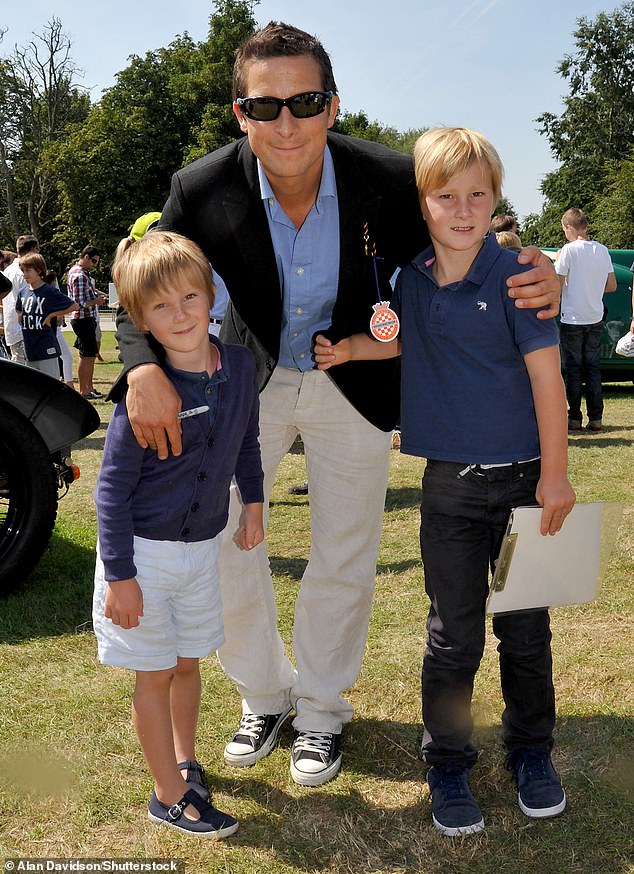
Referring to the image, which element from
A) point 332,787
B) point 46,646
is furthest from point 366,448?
point 46,646

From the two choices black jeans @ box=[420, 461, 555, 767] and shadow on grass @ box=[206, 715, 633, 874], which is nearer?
shadow on grass @ box=[206, 715, 633, 874]

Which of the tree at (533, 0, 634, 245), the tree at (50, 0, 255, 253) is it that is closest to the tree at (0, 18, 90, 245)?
the tree at (50, 0, 255, 253)

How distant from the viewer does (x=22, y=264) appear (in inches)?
353

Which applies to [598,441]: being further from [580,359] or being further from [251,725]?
[251,725]

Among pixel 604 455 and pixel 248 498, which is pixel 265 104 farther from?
pixel 604 455

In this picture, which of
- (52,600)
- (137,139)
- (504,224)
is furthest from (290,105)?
(137,139)

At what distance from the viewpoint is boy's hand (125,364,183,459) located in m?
2.29

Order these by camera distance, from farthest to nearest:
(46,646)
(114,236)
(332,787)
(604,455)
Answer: (114,236), (604,455), (46,646), (332,787)

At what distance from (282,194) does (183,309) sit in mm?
543

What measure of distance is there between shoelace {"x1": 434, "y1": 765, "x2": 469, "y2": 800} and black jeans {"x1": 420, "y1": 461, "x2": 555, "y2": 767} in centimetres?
3

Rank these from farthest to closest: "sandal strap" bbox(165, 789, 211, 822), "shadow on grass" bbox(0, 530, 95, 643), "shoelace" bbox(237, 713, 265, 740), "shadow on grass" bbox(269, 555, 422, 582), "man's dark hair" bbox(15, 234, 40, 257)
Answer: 1. "man's dark hair" bbox(15, 234, 40, 257)
2. "shadow on grass" bbox(269, 555, 422, 582)
3. "shadow on grass" bbox(0, 530, 95, 643)
4. "shoelace" bbox(237, 713, 265, 740)
5. "sandal strap" bbox(165, 789, 211, 822)

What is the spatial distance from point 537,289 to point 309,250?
Answer: 69cm

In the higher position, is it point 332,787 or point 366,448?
point 366,448

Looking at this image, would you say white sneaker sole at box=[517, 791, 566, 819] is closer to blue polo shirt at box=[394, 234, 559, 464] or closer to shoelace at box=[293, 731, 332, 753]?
shoelace at box=[293, 731, 332, 753]
